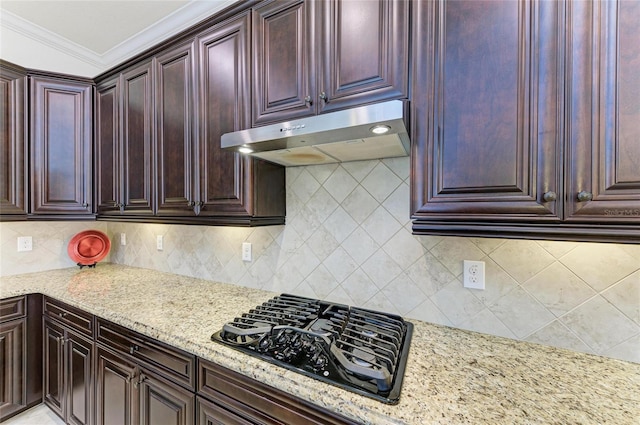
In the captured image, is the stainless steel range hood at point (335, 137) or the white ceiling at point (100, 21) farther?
the white ceiling at point (100, 21)

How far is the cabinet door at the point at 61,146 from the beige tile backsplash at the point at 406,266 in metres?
0.73

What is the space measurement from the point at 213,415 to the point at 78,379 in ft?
4.09

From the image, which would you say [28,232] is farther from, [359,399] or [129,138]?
[359,399]

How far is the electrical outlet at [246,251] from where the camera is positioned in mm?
1917

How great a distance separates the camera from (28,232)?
2418 mm


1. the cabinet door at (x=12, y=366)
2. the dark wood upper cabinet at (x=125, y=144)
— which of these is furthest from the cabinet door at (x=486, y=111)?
the cabinet door at (x=12, y=366)

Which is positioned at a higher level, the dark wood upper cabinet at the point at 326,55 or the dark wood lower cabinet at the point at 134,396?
the dark wood upper cabinet at the point at 326,55

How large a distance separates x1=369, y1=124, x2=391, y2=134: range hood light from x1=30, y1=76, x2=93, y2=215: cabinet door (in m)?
2.43

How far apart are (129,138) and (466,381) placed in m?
2.42

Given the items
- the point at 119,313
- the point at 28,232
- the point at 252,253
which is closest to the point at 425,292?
the point at 252,253

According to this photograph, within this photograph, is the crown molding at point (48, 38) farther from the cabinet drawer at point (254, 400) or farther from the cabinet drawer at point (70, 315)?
the cabinet drawer at point (254, 400)

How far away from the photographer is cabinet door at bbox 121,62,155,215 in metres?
1.92

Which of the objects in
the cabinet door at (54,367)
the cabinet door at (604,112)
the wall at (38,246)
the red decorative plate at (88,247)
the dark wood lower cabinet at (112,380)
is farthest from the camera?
the red decorative plate at (88,247)

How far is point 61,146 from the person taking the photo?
2.24m
